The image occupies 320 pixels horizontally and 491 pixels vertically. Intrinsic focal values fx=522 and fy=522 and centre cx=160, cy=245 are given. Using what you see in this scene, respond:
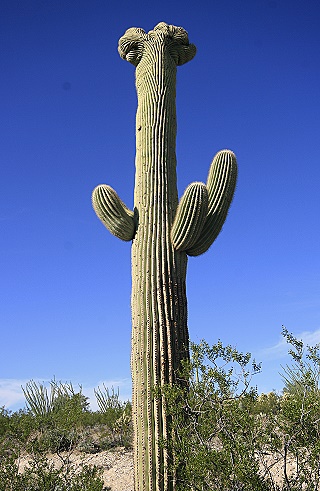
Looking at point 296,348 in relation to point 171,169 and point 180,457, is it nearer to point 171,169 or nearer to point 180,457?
point 180,457

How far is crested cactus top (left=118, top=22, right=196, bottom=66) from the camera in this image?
23.2 ft

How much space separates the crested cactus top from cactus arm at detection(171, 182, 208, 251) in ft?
7.74

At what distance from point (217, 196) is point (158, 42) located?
2429 millimetres

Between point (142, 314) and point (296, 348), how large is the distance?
161 centimetres

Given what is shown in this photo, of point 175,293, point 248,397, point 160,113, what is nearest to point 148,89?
point 160,113

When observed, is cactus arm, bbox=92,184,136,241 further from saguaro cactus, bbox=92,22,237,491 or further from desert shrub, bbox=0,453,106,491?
desert shrub, bbox=0,453,106,491

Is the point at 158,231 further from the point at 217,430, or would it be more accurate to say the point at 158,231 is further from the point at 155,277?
the point at 217,430

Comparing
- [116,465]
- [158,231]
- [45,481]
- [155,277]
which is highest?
[158,231]

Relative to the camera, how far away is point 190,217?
580 cm

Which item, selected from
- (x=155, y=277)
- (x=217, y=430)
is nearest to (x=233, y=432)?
(x=217, y=430)

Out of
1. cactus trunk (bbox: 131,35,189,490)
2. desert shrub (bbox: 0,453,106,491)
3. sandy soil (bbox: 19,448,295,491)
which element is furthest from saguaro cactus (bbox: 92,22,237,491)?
sandy soil (bbox: 19,448,295,491)

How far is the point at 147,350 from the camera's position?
17.7 ft

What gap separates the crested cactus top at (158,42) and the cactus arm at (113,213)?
2.24 m

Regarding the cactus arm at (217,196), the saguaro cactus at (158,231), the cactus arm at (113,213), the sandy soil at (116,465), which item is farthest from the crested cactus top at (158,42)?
the sandy soil at (116,465)
